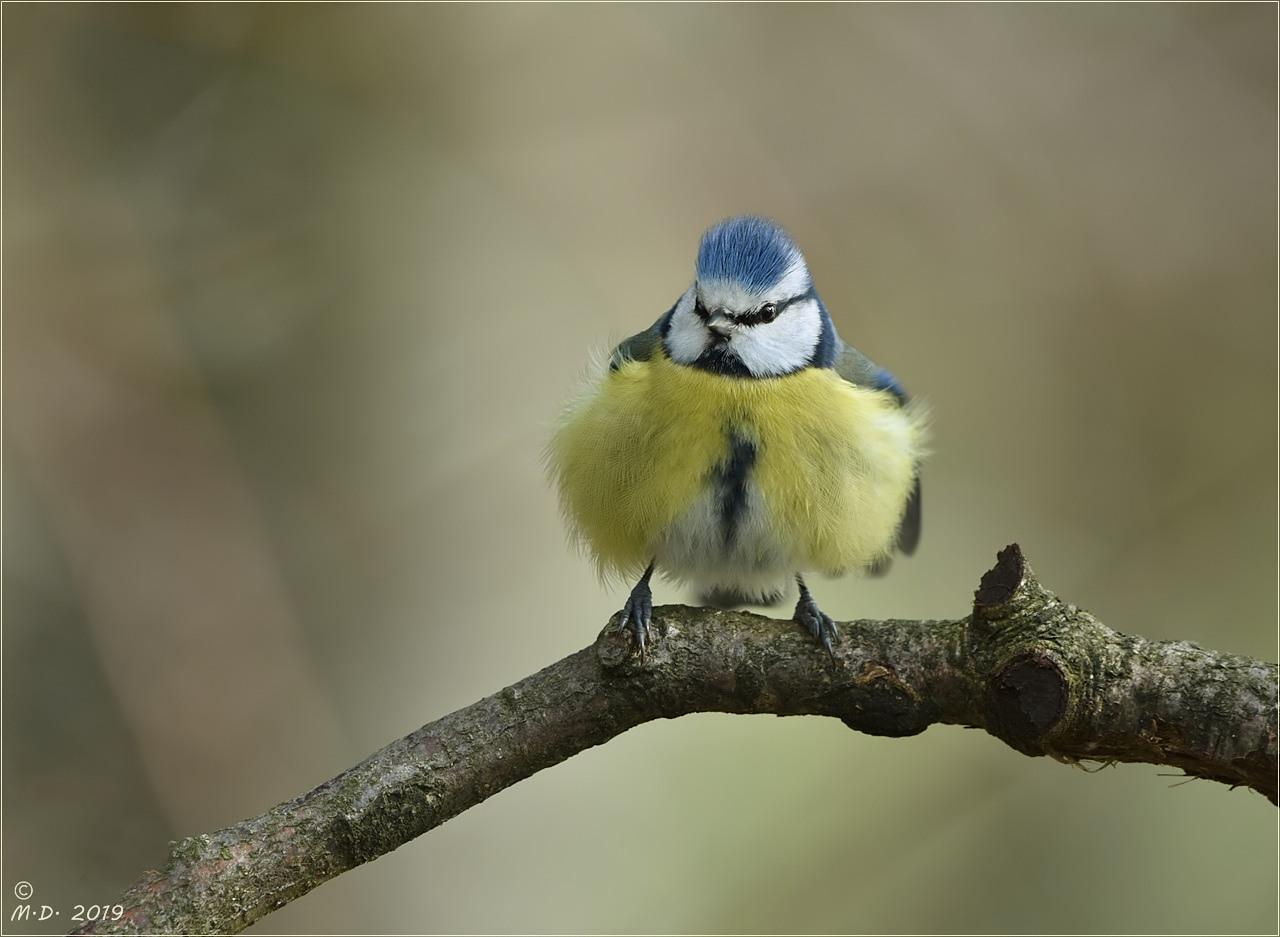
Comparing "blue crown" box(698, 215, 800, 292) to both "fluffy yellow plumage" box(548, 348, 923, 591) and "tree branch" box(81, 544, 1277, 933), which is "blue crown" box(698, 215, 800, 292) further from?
"tree branch" box(81, 544, 1277, 933)

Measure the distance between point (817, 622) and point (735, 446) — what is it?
441 mm

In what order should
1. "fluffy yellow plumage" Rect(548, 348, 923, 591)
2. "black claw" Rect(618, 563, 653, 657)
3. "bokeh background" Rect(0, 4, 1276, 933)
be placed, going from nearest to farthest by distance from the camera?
"black claw" Rect(618, 563, 653, 657) → "fluffy yellow plumage" Rect(548, 348, 923, 591) → "bokeh background" Rect(0, 4, 1276, 933)

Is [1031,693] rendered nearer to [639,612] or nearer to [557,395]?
[639,612]

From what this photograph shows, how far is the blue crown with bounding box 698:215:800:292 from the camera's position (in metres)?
2.34

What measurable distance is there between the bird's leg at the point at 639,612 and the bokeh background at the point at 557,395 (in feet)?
4.14

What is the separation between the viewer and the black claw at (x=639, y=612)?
6.14 feet

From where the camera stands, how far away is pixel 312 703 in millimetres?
3504

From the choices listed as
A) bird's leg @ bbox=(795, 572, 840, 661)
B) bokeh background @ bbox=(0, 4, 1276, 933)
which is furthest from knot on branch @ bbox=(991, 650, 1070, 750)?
bokeh background @ bbox=(0, 4, 1276, 933)

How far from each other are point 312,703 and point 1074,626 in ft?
8.52

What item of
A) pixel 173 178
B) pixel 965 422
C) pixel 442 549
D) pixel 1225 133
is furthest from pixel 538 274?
pixel 1225 133

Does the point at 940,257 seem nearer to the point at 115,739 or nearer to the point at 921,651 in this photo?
the point at 921,651

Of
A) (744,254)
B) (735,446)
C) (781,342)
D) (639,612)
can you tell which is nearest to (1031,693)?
(639,612)

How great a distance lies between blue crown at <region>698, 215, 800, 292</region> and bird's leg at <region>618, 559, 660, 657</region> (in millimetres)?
693

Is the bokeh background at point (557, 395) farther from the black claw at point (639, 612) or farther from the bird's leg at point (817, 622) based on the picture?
the bird's leg at point (817, 622)
